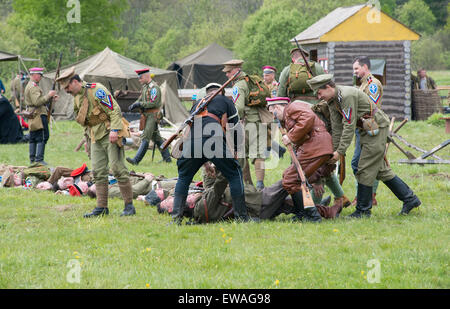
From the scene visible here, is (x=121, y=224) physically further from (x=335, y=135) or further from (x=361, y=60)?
(x=361, y=60)

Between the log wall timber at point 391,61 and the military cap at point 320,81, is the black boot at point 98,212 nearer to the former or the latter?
the military cap at point 320,81

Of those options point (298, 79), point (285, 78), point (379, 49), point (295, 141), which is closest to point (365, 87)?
point (298, 79)

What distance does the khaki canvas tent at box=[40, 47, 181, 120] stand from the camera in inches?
934

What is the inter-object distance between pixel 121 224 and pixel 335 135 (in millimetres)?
2862

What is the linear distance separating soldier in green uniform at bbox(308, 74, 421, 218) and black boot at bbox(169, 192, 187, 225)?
185cm

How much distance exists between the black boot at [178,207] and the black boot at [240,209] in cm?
62

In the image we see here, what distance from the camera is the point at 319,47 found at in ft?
77.8

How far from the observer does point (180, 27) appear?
75250mm

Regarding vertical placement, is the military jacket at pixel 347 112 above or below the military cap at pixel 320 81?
below

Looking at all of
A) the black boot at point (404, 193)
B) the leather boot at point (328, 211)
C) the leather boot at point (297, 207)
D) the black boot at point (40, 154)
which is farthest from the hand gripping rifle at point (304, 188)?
the black boot at point (40, 154)

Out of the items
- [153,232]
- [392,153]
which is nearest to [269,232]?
[153,232]

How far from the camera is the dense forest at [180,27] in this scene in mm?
38625

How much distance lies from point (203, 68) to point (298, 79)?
32194 millimetres

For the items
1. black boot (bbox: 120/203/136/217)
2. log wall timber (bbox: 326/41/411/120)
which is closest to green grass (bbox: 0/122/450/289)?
black boot (bbox: 120/203/136/217)
